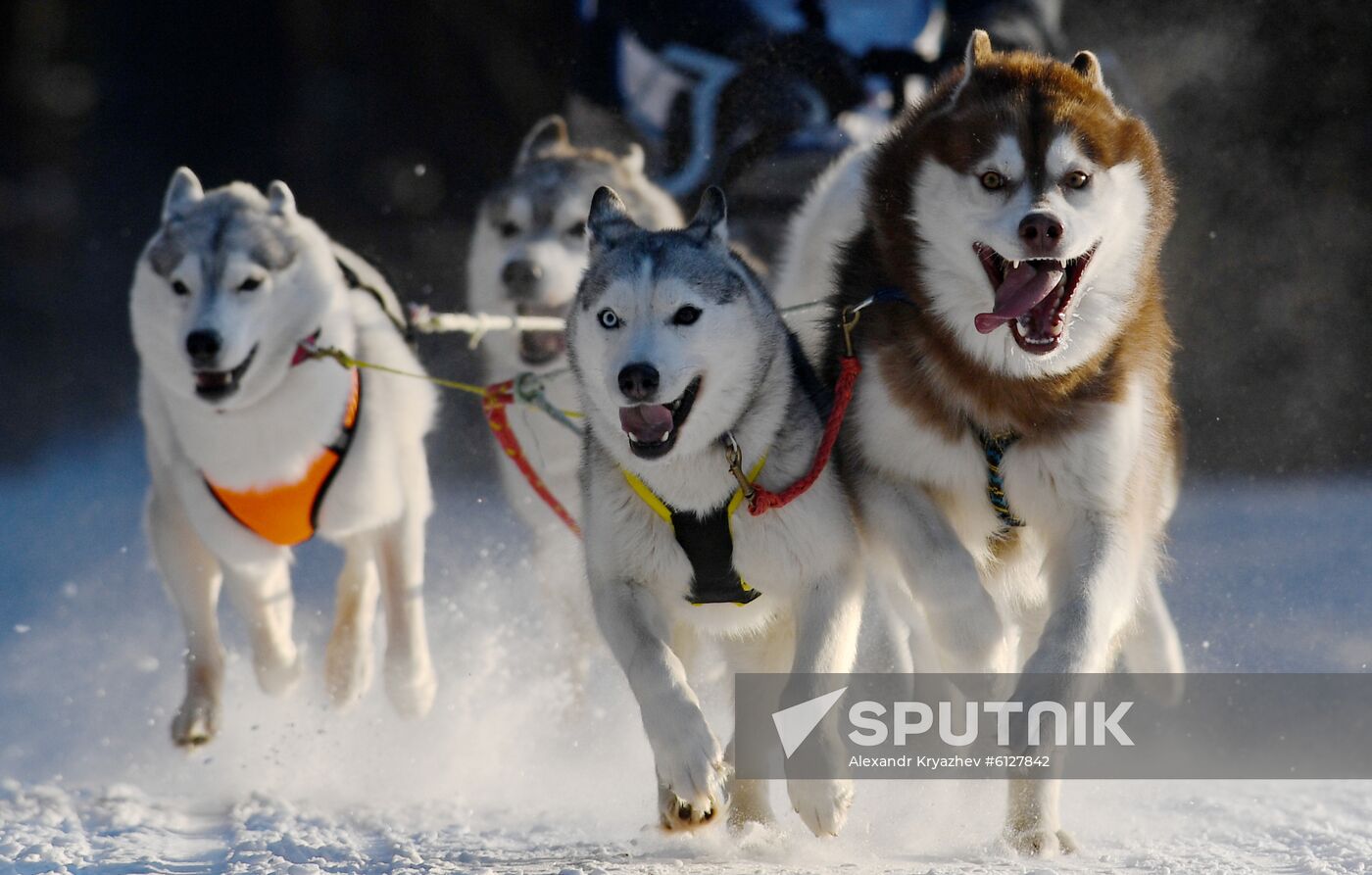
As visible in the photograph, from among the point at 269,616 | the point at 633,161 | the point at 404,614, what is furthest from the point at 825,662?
the point at 633,161

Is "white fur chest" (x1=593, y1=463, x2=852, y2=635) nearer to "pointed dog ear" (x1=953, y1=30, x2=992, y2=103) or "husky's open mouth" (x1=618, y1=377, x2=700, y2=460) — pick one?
"husky's open mouth" (x1=618, y1=377, x2=700, y2=460)

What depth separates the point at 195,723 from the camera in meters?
3.45

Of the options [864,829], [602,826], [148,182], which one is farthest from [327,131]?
[864,829]

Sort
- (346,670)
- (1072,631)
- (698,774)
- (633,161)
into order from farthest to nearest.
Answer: (633,161) < (346,670) < (1072,631) < (698,774)

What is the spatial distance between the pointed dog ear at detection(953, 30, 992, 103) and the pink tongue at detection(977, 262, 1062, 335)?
1.30 ft

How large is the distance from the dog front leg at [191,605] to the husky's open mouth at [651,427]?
1.69 meters

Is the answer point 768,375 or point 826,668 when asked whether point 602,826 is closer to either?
point 826,668

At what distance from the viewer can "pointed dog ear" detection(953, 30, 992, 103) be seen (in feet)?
8.31

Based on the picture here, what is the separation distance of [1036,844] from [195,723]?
2.12 meters

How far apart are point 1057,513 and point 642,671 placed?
0.88 metres

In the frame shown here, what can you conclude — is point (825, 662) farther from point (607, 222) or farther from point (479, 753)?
point (479, 753)

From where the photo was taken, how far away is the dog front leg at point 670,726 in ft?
7.15

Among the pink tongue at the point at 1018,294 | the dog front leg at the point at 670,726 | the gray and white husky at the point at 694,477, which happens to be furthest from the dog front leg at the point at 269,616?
the pink tongue at the point at 1018,294

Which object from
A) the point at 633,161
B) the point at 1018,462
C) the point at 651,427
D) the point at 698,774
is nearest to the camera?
the point at 698,774
